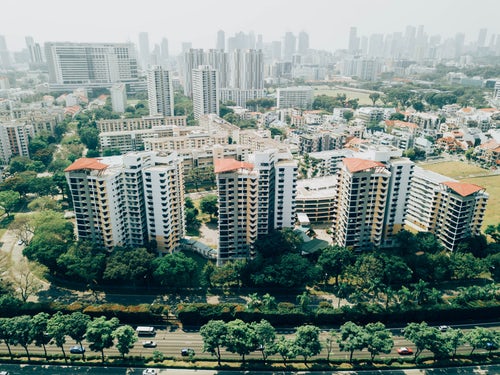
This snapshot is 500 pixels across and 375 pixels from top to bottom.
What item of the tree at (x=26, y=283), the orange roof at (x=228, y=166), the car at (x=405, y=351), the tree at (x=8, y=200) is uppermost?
the orange roof at (x=228, y=166)

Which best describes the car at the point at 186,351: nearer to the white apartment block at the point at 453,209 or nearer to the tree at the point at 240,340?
the tree at the point at 240,340

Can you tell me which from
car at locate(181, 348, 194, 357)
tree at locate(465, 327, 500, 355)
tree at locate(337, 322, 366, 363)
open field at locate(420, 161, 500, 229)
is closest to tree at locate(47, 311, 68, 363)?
car at locate(181, 348, 194, 357)

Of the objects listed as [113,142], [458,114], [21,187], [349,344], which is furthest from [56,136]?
[458,114]

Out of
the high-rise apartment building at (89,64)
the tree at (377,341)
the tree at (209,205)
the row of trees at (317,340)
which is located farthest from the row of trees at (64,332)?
the high-rise apartment building at (89,64)

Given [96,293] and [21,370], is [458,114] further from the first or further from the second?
[21,370]

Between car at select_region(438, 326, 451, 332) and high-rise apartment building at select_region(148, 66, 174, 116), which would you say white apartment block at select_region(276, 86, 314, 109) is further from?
car at select_region(438, 326, 451, 332)

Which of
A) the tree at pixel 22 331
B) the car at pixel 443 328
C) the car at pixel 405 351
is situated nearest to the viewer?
the tree at pixel 22 331

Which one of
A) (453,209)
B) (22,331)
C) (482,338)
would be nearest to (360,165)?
(453,209)
